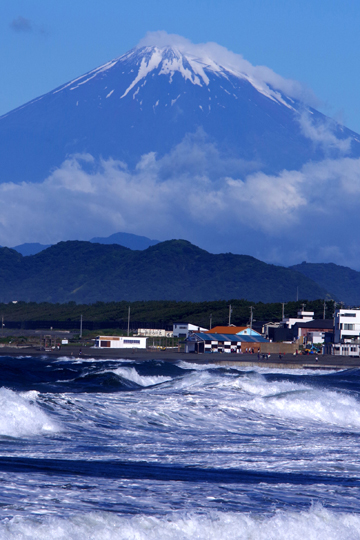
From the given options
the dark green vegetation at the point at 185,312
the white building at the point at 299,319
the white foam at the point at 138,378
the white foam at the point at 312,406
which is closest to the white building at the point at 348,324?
the white building at the point at 299,319

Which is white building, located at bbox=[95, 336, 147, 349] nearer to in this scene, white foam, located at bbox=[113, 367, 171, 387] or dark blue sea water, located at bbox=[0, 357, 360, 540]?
white foam, located at bbox=[113, 367, 171, 387]

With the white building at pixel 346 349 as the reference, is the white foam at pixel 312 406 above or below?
→ below

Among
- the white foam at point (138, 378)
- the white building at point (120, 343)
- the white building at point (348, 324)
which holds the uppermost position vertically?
the white building at point (348, 324)

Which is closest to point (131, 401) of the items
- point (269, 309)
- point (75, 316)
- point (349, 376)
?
point (349, 376)

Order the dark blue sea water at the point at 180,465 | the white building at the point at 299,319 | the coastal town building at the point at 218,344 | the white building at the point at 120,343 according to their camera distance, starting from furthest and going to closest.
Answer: the white building at the point at 299,319
the white building at the point at 120,343
the coastal town building at the point at 218,344
the dark blue sea water at the point at 180,465

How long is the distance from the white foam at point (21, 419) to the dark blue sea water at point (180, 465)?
44 mm

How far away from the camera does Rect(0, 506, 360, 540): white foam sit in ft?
28.8

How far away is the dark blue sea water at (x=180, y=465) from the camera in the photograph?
933 cm

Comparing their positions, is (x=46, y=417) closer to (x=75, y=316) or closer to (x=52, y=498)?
(x=52, y=498)

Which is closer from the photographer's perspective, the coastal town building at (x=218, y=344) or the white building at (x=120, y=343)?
the coastal town building at (x=218, y=344)

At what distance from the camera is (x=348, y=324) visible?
75.3 m

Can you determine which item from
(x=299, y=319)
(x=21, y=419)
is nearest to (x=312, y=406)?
(x=21, y=419)

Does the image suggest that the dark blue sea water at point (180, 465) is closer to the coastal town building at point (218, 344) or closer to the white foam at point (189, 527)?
the white foam at point (189, 527)

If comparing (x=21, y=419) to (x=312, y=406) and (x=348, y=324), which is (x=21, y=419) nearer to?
(x=312, y=406)
